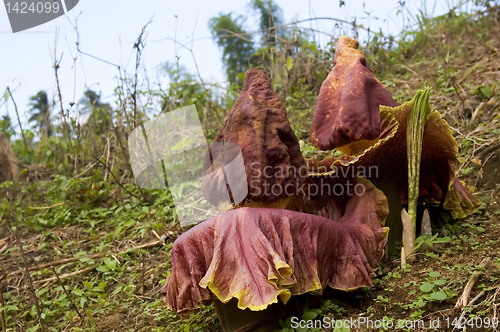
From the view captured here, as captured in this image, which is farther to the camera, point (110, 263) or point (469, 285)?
point (110, 263)

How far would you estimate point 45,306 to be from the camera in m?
3.07

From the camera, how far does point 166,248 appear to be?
11.2ft

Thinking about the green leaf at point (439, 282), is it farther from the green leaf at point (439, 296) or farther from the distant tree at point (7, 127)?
the distant tree at point (7, 127)

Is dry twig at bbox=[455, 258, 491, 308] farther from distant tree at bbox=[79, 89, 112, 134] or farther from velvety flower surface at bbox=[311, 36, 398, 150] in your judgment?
distant tree at bbox=[79, 89, 112, 134]

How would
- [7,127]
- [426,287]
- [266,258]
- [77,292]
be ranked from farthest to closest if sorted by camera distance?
[7,127]
[77,292]
[426,287]
[266,258]

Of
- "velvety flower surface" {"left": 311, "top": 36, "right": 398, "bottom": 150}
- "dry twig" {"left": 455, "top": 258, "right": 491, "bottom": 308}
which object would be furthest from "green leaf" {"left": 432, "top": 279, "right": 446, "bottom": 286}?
"velvety flower surface" {"left": 311, "top": 36, "right": 398, "bottom": 150}

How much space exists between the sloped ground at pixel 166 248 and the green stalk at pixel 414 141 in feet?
0.65

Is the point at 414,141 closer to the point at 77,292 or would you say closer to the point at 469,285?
the point at 469,285

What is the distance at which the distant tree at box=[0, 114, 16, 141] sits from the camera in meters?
5.80

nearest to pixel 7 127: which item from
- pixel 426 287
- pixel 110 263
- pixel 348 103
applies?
pixel 110 263

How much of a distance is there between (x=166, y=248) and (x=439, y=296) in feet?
6.89

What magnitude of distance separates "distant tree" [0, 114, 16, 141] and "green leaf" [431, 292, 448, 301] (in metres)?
5.47

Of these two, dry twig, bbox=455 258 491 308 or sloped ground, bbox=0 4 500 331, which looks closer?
dry twig, bbox=455 258 491 308

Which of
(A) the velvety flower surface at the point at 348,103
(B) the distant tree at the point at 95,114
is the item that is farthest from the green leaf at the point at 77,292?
(B) the distant tree at the point at 95,114
